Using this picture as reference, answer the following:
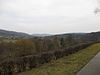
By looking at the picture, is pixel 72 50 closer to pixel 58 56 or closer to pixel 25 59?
pixel 58 56

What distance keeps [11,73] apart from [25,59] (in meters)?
2.14

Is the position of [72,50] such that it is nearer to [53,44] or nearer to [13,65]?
→ [13,65]

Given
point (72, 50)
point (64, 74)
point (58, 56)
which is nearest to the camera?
point (64, 74)

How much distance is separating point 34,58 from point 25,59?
5.05 feet

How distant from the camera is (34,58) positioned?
16844mm

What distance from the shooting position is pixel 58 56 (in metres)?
23.0

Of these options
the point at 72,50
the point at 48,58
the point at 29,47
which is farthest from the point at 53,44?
the point at 48,58

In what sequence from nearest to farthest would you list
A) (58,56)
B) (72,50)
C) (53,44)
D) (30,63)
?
(30,63) → (58,56) → (72,50) → (53,44)

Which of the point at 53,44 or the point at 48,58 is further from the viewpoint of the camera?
the point at 53,44

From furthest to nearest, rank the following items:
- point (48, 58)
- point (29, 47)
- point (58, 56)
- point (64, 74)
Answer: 1. point (29, 47)
2. point (58, 56)
3. point (48, 58)
4. point (64, 74)

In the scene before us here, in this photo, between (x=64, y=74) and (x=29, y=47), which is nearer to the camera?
(x=64, y=74)

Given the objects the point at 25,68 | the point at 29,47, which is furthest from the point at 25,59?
the point at 29,47

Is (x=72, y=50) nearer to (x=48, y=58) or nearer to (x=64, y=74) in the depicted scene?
(x=48, y=58)

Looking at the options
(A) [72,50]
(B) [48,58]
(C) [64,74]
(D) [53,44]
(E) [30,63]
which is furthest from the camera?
(D) [53,44]
